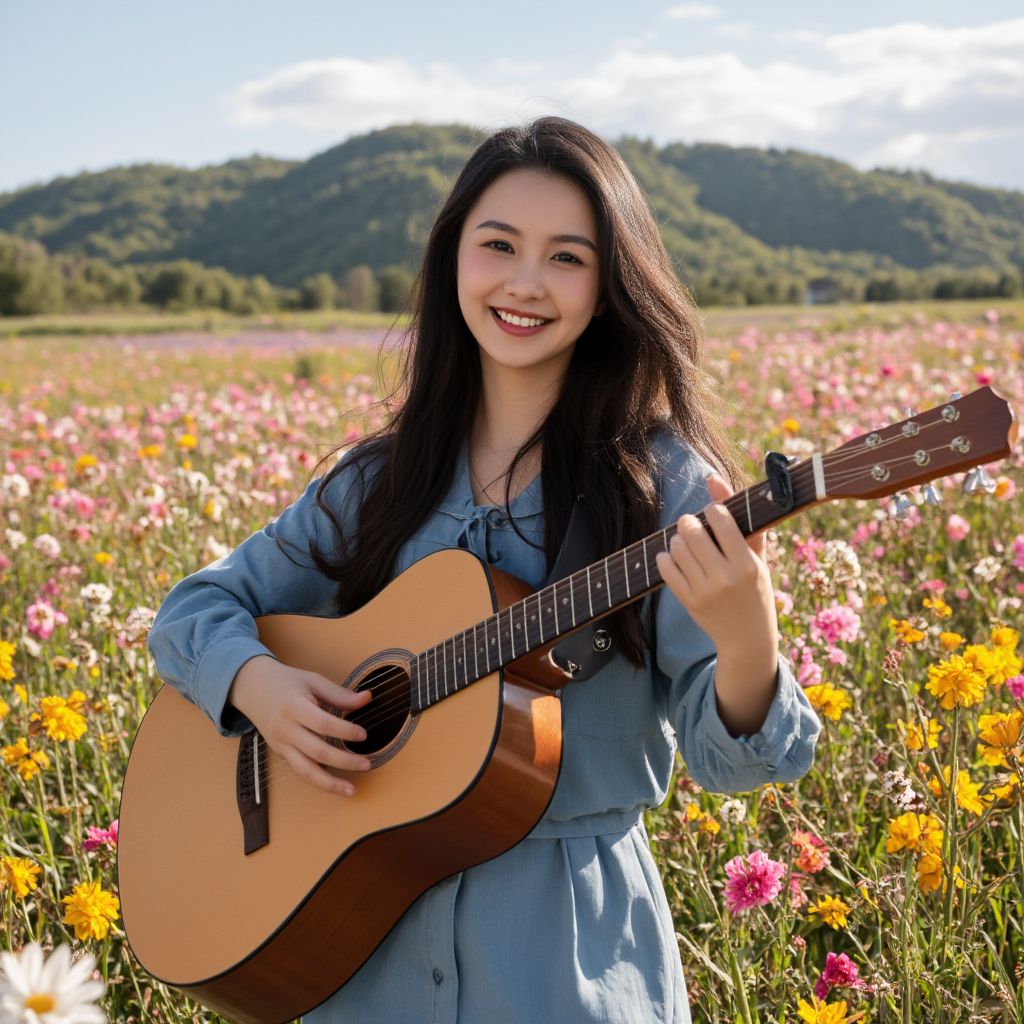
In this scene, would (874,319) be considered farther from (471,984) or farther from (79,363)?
(471,984)

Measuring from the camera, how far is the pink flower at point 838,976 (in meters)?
1.80

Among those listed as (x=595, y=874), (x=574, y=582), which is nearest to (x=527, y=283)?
(x=574, y=582)

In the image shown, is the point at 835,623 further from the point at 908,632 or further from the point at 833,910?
the point at 833,910

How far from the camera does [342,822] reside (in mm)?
1783

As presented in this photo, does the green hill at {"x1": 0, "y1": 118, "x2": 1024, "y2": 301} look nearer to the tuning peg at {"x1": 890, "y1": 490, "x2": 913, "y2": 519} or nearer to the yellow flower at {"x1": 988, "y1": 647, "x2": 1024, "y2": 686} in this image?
the yellow flower at {"x1": 988, "y1": 647, "x2": 1024, "y2": 686}

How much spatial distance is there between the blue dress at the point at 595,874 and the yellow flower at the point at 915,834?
1.17ft

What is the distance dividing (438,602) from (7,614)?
2.75m

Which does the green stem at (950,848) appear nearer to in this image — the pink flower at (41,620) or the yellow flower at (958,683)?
the yellow flower at (958,683)

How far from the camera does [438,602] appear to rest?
1.86 metres

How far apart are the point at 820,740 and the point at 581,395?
1.19 meters

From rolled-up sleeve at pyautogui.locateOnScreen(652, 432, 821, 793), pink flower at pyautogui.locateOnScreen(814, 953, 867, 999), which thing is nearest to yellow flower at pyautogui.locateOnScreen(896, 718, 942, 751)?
pink flower at pyautogui.locateOnScreen(814, 953, 867, 999)

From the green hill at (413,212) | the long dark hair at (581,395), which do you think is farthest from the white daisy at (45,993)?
the green hill at (413,212)

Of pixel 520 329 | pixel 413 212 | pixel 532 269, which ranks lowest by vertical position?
pixel 520 329

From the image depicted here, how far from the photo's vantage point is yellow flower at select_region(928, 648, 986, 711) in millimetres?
1896
